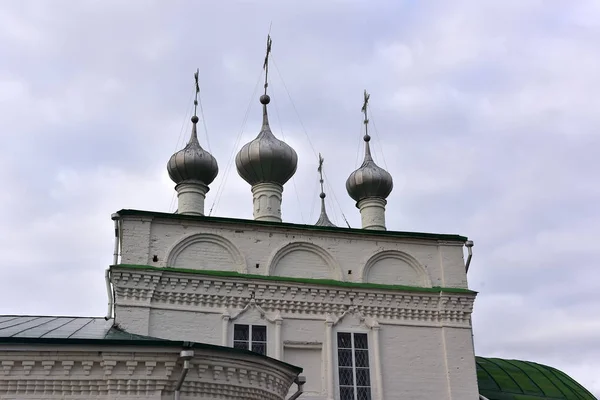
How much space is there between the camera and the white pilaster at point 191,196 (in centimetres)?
1611

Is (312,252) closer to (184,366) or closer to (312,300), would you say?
(312,300)

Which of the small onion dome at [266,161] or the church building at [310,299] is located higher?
the small onion dome at [266,161]

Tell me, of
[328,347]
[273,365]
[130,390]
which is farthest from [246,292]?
[130,390]

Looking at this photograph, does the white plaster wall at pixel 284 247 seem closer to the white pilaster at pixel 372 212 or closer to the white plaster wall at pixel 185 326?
the white plaster wall at pixel 185 326

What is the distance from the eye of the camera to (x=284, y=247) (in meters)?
13.9

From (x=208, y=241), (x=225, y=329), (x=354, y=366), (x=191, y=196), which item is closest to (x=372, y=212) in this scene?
(x=191, y=196)

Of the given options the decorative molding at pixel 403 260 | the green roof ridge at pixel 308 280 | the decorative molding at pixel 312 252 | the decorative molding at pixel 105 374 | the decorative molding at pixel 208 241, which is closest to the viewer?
the decorative molding at pixel 105 374

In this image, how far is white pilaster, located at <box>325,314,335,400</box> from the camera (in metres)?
12.8

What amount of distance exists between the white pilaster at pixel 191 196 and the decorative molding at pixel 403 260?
13.8 ft

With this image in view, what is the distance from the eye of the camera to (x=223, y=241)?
1366 cm

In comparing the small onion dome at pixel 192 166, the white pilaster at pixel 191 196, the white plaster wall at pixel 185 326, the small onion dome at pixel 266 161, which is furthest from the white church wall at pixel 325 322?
the small onion dome at pixel 192 166

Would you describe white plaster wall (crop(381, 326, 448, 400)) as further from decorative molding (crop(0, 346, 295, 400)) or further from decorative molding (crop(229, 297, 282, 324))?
decorative molding (crop(0, 346, 295, 400))

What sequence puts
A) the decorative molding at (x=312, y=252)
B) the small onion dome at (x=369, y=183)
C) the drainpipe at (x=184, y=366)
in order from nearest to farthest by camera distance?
the drainpipe at (x=184, y=366) → the decorative molding at (x=312, y=252) → the small onion dome at (x=369, y=183)

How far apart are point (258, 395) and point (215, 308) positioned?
11.9ft
